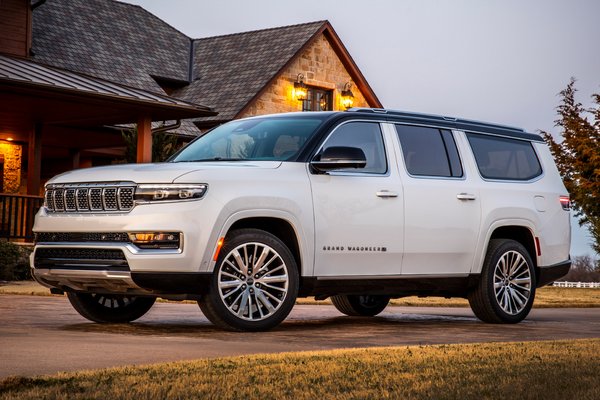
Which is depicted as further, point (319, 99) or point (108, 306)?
point (319, 99)

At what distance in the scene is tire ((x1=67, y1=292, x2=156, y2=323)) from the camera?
9.95m

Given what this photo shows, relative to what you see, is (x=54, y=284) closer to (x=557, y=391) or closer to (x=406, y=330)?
(x=406, y=330)

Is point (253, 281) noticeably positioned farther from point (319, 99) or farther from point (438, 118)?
point (319, 99)

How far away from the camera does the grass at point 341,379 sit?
17.4 feet

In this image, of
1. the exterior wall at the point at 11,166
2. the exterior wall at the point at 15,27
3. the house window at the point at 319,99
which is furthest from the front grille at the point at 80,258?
the house window at the point at 319,99

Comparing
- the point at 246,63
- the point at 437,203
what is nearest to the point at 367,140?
the point at 437,203

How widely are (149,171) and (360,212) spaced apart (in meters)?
2.05

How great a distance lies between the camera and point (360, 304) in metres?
12.1

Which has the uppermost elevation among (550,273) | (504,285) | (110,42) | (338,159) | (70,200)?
(110,42)

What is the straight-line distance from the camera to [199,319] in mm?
11016

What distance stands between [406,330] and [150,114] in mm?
13050

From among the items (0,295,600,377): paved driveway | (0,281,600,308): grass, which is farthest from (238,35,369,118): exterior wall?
(0,295,600,377): paved driveway

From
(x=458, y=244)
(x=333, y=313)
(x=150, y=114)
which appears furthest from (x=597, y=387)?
(x=150, y=114)

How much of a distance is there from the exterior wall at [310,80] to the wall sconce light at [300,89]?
0.17 m
